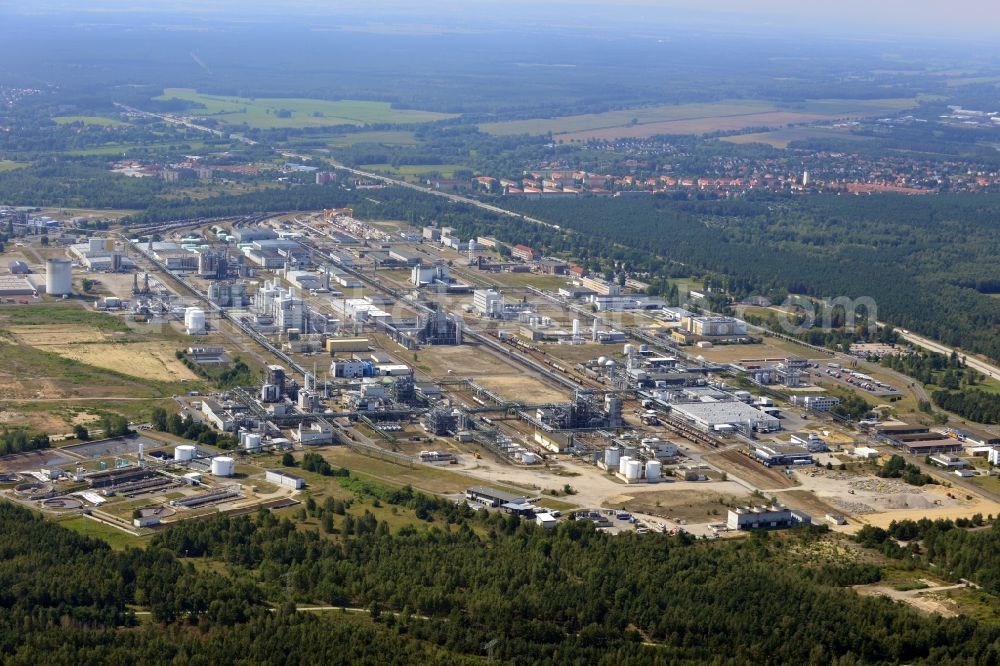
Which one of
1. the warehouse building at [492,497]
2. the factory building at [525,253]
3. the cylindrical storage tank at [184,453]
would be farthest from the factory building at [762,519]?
the factory building at [525,253]

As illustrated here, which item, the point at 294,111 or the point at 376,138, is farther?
the point at 294,111

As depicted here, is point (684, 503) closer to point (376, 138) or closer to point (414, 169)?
point (414, 169)

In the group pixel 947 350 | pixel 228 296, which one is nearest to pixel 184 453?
pixel 228 296

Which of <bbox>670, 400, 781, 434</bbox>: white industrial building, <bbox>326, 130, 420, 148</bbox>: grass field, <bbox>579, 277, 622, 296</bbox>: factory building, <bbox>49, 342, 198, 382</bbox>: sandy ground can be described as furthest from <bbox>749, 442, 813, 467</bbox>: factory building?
<bbox>326, 130, 420, 148</bbox>: grass field

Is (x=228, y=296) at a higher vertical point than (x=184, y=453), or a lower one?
lower

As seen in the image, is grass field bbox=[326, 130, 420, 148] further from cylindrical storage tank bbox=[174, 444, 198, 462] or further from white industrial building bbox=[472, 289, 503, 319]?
cylindrical storage tank bbox=[174, 444, 198, 462]

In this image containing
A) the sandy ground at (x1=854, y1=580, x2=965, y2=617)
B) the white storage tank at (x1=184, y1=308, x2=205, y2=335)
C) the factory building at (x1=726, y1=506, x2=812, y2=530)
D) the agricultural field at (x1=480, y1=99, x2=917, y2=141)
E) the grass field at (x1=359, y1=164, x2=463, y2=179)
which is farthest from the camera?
the agricultural field at (x1=480, y1=99, x2=917, y2=141)

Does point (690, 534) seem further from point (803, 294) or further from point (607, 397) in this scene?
point (803, 294)
